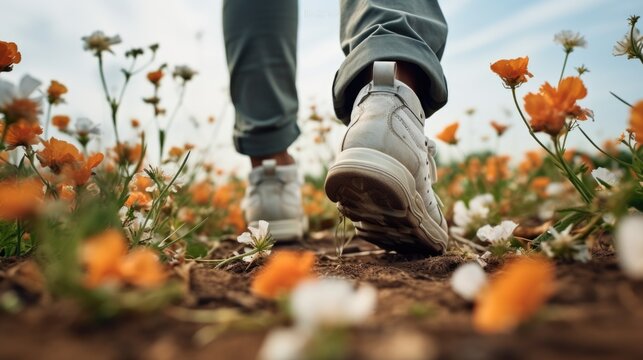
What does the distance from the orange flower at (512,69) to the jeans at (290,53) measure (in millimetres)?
304

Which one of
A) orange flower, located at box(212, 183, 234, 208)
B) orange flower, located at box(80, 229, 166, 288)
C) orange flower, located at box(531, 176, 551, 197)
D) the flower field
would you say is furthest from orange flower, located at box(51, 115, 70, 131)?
orange flower, located at box(531, 176, 551, 197)

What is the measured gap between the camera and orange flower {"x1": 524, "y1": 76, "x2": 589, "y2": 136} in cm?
105

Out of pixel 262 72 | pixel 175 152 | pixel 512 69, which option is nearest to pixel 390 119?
pixel 512 69

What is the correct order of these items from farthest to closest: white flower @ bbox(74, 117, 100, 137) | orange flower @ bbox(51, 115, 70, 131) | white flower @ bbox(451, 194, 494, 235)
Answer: white flower @ bbox(451, 194, 494, 235), orange flower @ bbox(51, 115, 70, 131), white flower @ bbox(74, 117, 100, 137)

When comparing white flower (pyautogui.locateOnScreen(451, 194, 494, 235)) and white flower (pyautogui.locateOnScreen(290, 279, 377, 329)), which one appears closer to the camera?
white flower (pyautogui.locateOnScreen(290, 279, 377, 329))

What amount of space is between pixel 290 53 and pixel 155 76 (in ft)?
2.97

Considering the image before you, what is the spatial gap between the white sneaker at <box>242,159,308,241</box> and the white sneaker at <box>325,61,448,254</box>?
2.81 feet

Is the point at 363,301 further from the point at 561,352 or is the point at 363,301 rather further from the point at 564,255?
the point at 564,255

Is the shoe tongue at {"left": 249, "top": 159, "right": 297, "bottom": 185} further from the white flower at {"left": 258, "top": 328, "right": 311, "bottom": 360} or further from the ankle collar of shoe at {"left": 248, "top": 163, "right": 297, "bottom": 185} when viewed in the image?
the white flower at {"left": 258, "top": 328, "right": 311, "bottom": 360}

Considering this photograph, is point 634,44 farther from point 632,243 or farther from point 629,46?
point 632,243

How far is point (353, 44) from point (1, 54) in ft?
3.30

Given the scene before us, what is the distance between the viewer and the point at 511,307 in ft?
1.92

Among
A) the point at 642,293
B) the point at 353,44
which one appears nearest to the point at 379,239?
the point at 353,44

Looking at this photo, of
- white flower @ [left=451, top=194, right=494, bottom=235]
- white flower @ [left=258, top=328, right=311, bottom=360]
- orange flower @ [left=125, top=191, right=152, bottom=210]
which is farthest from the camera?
white flower @ [left=451, top=194, right=494, bottom=235]
